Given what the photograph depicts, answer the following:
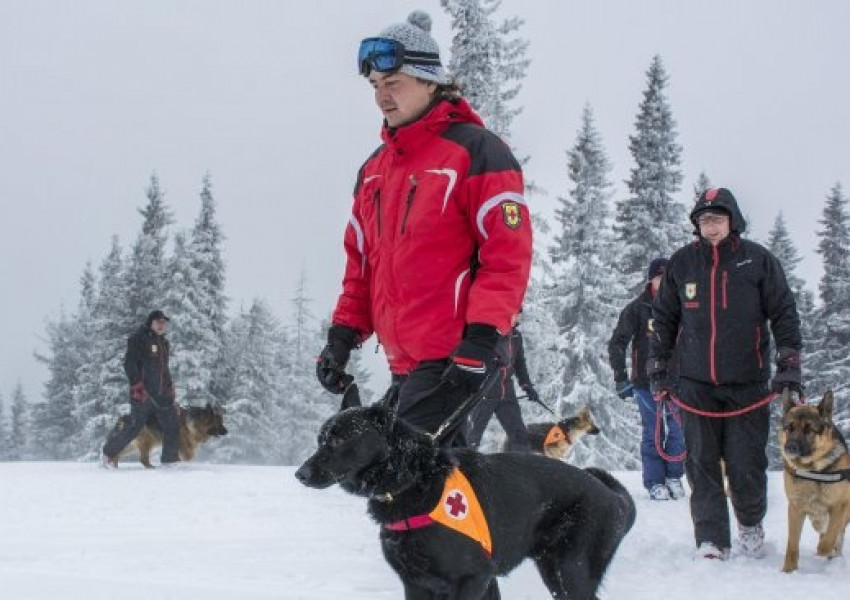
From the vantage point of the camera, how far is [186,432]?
1352 cm

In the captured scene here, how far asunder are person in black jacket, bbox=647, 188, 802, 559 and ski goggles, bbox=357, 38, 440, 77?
9.36ft

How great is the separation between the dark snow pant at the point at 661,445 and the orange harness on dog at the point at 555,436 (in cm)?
250

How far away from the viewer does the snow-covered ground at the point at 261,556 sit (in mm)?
4324

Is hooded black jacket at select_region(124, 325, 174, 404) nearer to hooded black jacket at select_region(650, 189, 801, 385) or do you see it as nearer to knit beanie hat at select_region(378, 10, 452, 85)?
hooded black jacket at select_region(650, 189, 801, 385)

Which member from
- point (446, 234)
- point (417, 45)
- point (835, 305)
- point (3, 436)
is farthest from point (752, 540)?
point (3, 436)

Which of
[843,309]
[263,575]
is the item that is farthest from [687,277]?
[843,309]

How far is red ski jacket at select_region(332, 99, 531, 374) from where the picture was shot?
3.11 meters

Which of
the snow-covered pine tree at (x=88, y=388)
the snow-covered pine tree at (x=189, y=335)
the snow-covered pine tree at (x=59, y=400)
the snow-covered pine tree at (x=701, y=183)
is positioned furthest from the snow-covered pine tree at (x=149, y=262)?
the snow-covered pine tree at (x=701, y=183)

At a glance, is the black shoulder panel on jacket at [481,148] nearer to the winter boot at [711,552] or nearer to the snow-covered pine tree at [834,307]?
the winter boot at [711,552]

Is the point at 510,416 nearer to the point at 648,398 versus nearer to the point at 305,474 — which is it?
the point at 648,398

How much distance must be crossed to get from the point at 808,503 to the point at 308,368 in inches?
1572

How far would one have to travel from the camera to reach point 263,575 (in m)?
4.66

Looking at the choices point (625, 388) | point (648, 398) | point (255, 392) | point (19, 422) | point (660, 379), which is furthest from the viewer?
point (19, 422)

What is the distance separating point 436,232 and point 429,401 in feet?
2.28
